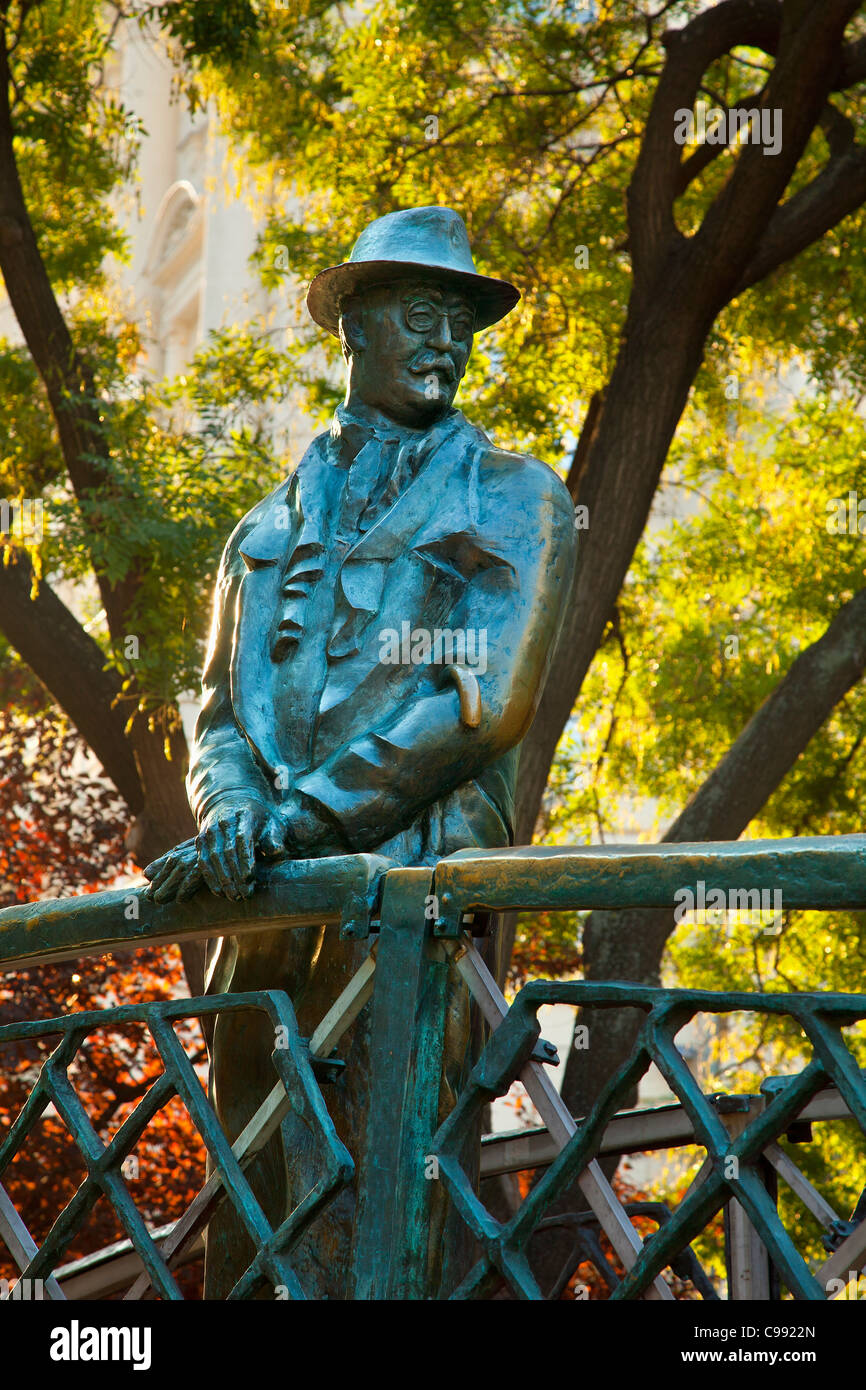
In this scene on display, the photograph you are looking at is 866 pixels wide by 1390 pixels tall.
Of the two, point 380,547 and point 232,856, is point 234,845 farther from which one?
point 380,547

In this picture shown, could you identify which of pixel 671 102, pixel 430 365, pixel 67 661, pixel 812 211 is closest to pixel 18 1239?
pixel 430 365

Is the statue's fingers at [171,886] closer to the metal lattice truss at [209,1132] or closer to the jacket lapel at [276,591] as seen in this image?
the metal lattice truss at [209,1132]

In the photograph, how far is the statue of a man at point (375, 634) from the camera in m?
2.78

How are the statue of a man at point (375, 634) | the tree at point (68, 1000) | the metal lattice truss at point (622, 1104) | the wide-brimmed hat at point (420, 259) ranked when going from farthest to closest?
1. the tree at point (68, 1000)
2. the wide-brimmed hat at point (420, 259)
3. the statue of a man at point (375, 634)
4. the metal lattice truss at point (622, 1104)

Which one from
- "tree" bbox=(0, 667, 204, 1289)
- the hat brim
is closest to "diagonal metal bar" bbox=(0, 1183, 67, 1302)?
the hat brim

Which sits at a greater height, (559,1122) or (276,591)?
(276,591)

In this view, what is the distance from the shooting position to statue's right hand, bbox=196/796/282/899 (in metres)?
2.51

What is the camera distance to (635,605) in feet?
34.2

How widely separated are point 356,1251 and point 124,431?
6.41 m

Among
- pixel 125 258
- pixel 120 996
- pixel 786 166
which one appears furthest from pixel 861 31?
pixel 120 996

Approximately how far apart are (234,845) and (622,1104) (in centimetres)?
81

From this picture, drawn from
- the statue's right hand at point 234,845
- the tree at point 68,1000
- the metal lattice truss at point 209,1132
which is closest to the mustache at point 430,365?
the statue's right hand at point 234,845

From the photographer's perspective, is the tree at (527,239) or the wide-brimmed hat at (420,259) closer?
the wide-brimmed hat at (420,259)

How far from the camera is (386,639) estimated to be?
9.87 feet
